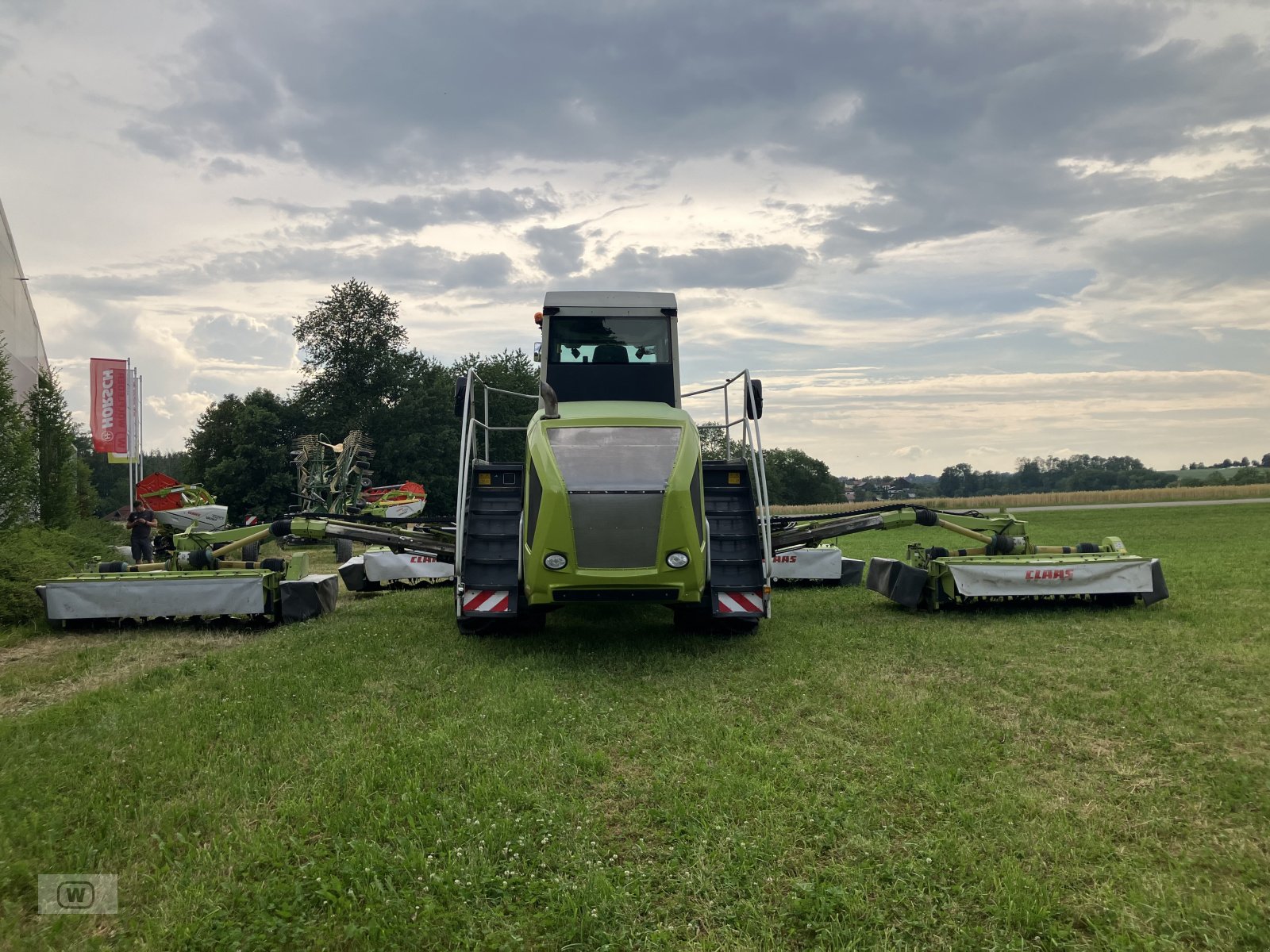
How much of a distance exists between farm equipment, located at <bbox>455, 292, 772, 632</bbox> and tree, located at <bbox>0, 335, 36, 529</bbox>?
Answer: 9.14 metres

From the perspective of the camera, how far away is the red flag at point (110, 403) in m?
31.6

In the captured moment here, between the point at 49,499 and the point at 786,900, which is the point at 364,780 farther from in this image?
the point at 49,499

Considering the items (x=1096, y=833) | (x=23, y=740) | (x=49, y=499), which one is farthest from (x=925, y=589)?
(x=49, y=499)

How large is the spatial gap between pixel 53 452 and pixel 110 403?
525 inches

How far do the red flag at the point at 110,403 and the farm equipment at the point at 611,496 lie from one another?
28828 millimetres

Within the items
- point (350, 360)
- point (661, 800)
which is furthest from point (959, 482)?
point (661, 800)

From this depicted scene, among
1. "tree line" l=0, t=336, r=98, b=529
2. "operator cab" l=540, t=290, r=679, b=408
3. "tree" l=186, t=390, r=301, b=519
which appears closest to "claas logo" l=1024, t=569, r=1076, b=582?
"operator cab" l=540, t=290, r=679, b=408

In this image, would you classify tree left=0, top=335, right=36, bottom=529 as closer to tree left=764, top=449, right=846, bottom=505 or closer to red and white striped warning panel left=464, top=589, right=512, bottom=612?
red and white striped warning panel left=464, top=589, right=512, bottom=612

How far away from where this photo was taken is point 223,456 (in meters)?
47.5

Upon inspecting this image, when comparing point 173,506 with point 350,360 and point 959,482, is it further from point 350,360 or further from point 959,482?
point 959,482

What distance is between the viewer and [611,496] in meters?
7.43

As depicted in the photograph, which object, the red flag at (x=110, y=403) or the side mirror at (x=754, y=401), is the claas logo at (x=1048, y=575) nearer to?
the side mirror at (x=754, y=401)

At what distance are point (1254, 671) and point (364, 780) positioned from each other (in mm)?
7028

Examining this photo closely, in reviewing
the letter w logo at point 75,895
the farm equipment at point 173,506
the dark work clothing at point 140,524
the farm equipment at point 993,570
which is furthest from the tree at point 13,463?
the farm equipment at point 993,570
